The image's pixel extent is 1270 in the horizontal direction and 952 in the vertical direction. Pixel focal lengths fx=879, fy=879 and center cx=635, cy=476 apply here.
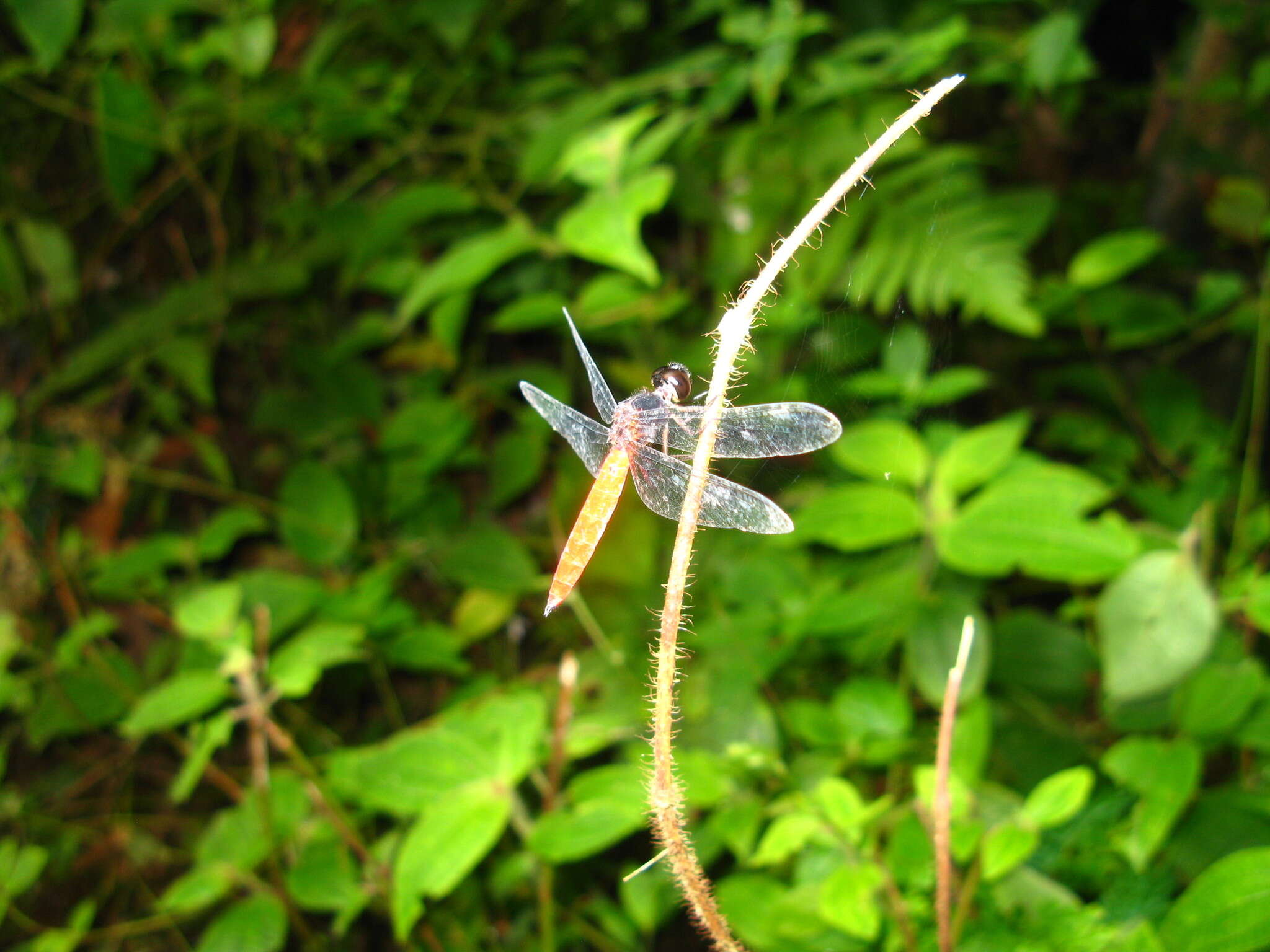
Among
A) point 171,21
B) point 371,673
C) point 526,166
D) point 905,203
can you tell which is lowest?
point 371,673

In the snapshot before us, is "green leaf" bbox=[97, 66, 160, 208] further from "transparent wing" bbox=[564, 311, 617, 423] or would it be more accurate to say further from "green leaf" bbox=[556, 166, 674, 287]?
"transparent wing" bbox=[564, 311, 617, 423]

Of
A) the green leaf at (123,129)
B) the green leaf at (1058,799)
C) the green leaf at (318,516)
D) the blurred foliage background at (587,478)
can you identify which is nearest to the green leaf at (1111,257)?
the blurred foliage background at (587,478)

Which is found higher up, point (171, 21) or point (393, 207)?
point (171, 21)

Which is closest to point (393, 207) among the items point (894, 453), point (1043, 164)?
point (894, 453)

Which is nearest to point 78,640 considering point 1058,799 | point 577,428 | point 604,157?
point 604,157

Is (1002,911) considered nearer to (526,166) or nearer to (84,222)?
(526,166)

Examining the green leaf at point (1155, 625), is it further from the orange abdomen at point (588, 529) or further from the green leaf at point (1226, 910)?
the orange abdomen at point (588, 529)

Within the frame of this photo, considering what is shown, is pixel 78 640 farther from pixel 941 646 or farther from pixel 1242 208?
pixel 1242 208

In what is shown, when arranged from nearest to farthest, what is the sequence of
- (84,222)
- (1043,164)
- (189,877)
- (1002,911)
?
1. (1002,911)
2. (189,877)
3. (1043,164)
4. (84,222)
